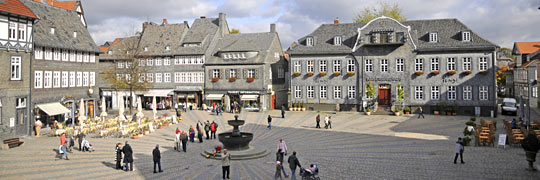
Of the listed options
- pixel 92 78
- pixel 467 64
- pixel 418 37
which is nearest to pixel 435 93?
pixel 467 64

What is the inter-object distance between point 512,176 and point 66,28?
36820 millimetres

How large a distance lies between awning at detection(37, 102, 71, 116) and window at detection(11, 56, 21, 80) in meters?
3.74

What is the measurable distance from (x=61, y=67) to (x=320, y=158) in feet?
85.0

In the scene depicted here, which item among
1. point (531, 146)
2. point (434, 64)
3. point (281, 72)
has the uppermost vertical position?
point (434, 64)

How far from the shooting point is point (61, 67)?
33.0 metres

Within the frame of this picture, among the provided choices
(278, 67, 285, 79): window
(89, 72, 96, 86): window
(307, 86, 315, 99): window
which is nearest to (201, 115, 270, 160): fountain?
(89, 72, 96, 86): window

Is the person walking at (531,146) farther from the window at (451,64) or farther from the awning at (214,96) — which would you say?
the awning at (214,96)

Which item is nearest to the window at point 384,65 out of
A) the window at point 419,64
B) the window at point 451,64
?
the window at point 419,64

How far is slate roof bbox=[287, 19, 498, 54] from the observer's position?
37741mm

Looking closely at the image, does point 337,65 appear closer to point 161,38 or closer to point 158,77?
point 158,77

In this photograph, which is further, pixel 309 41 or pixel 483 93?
pixel 309 41

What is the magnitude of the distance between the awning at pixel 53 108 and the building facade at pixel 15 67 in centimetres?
211

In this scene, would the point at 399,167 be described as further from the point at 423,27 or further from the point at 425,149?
the point at 423,27

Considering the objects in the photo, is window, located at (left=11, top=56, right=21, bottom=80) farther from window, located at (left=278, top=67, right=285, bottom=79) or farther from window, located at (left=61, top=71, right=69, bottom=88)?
window, located at (left=278, top=67, right=285, bottom=79)
